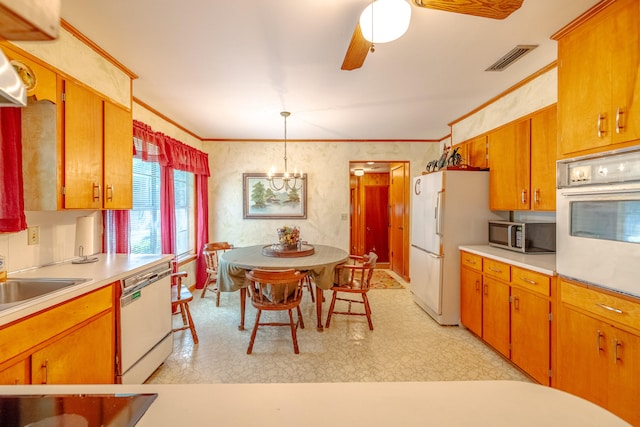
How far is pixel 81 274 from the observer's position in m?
1.87

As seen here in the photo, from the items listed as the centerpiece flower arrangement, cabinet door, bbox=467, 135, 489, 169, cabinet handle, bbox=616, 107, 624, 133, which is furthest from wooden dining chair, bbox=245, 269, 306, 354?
cabinet door, bbox=467, 135, 489, 169

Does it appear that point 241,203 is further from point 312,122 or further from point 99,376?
point 99,376

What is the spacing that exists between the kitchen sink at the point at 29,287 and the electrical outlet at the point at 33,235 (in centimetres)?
35

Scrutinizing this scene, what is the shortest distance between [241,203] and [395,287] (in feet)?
9.66

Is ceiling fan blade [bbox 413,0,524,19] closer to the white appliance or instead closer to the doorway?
the white appliance

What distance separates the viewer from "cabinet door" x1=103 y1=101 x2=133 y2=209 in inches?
89.4

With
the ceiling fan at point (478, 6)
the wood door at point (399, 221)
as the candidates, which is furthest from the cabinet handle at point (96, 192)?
the wood door at point (399, 221)

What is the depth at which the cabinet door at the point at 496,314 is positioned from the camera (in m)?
2.49

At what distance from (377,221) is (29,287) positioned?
5998mm

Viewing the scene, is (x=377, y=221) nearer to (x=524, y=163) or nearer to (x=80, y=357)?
(x=524, y=163)

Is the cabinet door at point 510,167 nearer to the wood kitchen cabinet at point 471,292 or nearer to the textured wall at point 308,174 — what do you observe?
the wood kitchen cabinet at point 471,292

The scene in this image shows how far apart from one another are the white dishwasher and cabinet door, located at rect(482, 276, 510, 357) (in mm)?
2883

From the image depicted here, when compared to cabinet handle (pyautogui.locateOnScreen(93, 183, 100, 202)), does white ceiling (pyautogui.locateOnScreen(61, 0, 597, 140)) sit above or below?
above

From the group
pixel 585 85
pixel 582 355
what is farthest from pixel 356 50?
pixel 582 355
